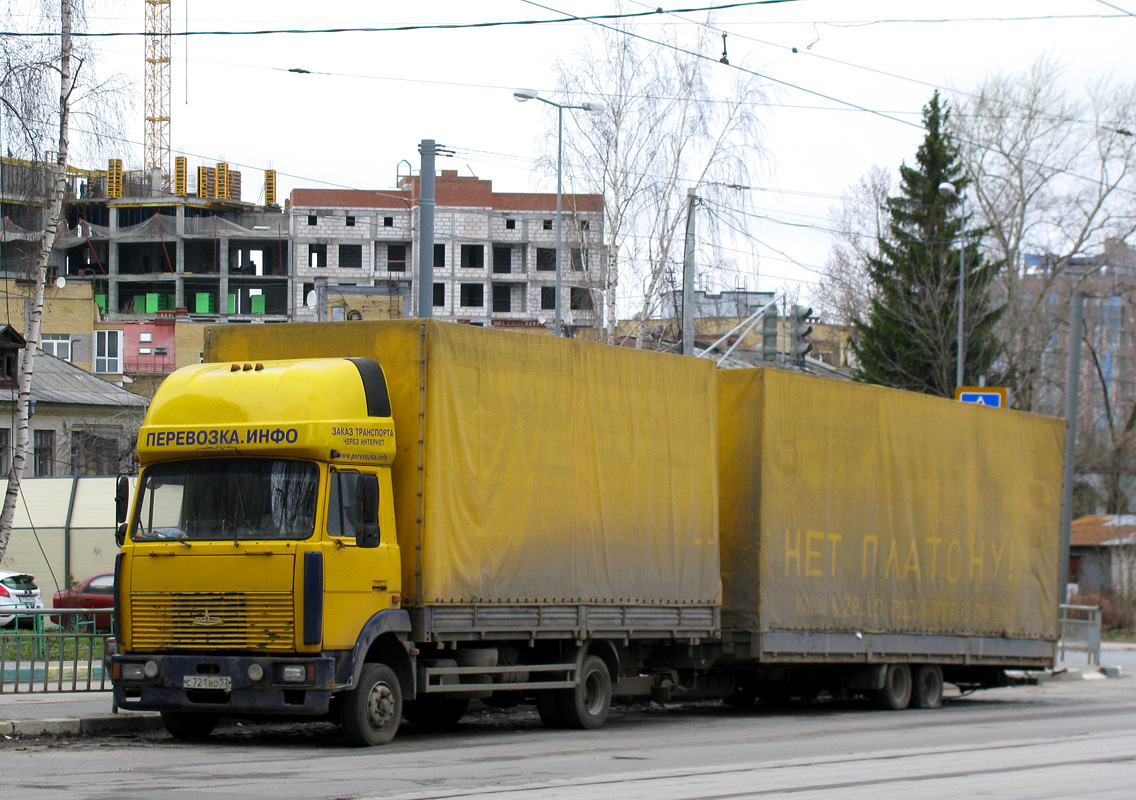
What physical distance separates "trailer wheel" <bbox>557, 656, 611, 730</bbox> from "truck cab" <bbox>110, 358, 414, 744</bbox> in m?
2.25

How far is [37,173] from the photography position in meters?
22.7

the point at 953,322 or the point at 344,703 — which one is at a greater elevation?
the point at 953,322

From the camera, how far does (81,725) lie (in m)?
Answer: 12.7

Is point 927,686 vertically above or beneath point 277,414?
beneath

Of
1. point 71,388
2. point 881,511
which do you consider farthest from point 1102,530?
point 71,388

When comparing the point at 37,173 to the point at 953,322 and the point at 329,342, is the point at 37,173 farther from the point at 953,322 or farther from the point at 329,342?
the point at 953,322

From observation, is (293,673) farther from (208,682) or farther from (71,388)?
(71,388)

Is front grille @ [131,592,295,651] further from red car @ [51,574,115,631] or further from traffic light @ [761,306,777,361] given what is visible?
traffic light @ [761,306,777,361]

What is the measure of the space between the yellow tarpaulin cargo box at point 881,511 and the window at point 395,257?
Answer: 79.8 meters

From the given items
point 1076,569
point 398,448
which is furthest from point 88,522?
point 1076,569

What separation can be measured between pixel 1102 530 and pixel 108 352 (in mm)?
53430

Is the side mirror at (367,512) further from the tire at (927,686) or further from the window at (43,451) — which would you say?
the window at (43,451)

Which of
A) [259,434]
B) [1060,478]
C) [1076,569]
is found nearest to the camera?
[259,434]

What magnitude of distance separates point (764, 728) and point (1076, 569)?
4051 centimetres
